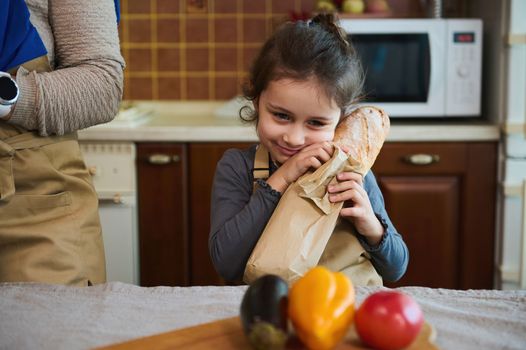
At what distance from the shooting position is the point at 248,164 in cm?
134

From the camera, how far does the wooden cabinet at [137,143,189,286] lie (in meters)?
2.41

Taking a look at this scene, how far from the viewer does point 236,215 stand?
1.25 metres

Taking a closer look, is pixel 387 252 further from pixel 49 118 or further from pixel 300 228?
pixel 49 118

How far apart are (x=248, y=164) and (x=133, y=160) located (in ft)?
3.75

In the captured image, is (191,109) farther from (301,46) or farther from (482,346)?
(482,346)

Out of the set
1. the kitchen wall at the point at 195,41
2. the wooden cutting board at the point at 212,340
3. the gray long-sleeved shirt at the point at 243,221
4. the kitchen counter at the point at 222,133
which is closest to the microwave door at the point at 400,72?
the kitchen counter at the point at 222,133

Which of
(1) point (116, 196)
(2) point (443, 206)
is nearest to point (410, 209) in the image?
(2) point (443, 206)

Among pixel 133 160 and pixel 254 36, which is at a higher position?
pixel 254 36

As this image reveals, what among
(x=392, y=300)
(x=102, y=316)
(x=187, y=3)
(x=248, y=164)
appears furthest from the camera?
(x=187, y=3)

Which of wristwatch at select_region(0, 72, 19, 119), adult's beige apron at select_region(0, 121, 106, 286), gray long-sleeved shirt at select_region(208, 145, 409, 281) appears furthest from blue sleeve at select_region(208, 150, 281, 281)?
wristwatch at select_region(0, 72, 19, 119)

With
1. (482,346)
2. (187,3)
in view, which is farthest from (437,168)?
(482,346)

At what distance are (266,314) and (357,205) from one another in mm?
497

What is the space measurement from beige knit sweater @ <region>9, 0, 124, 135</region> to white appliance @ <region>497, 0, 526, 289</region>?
1501mm

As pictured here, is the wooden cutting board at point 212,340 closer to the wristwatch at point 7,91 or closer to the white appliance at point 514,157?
the wristwatch at point 7,91
